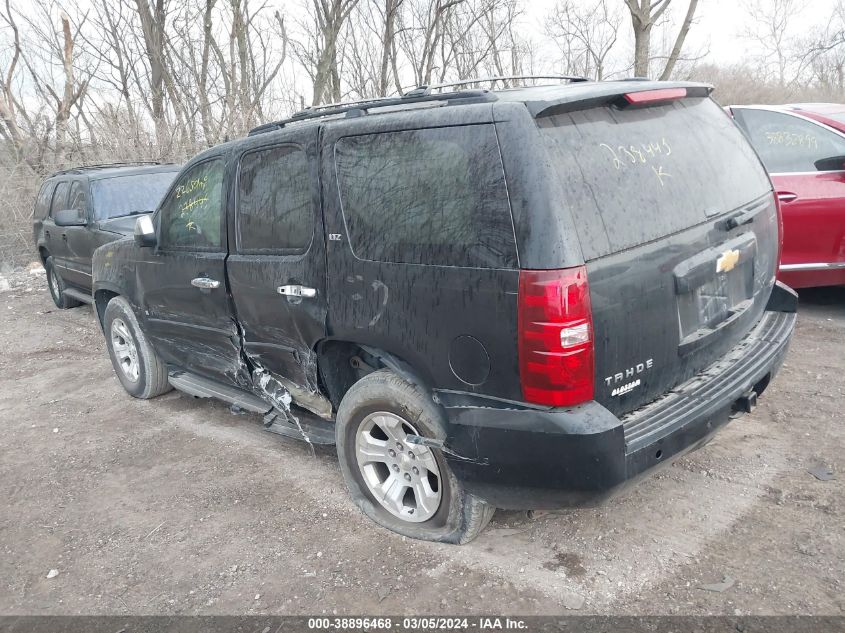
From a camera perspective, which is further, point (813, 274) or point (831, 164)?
point (813, 274)

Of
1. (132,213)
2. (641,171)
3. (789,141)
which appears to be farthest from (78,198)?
(789,141)

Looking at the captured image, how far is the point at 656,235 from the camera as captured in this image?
2676 millimetres

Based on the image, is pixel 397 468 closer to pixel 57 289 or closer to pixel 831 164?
pixel 831 164

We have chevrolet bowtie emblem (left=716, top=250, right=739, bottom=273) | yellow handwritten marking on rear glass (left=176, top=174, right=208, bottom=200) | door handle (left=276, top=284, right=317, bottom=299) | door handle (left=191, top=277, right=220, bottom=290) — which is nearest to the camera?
chevrolet bowtie emblem (left=716, top=250, right=739, bottom=273)

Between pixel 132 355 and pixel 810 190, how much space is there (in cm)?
562

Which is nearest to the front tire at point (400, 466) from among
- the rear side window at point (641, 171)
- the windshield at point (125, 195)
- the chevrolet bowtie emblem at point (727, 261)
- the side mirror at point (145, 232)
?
the rear side window at point (641, 171)

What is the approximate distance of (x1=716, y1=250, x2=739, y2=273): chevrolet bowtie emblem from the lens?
2.93 meters

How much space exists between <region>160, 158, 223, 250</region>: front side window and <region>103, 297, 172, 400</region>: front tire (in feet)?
3.32

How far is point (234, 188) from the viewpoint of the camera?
3826 millimetres

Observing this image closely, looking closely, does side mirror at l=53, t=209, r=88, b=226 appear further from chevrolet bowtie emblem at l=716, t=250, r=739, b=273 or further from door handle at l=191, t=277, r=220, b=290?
chevrolet bowtie emblem at l=716, t=250, r=739, b=273

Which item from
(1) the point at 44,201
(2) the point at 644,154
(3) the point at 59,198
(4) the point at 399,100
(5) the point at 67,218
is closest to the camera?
(2) the point at 644,154

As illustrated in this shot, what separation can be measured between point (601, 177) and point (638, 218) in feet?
0.73

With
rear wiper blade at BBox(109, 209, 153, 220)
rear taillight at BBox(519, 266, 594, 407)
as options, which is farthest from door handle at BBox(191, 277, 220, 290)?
rear wiper blade at BBox(109, 209, 153, 220)

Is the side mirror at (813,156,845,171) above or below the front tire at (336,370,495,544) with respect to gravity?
above
